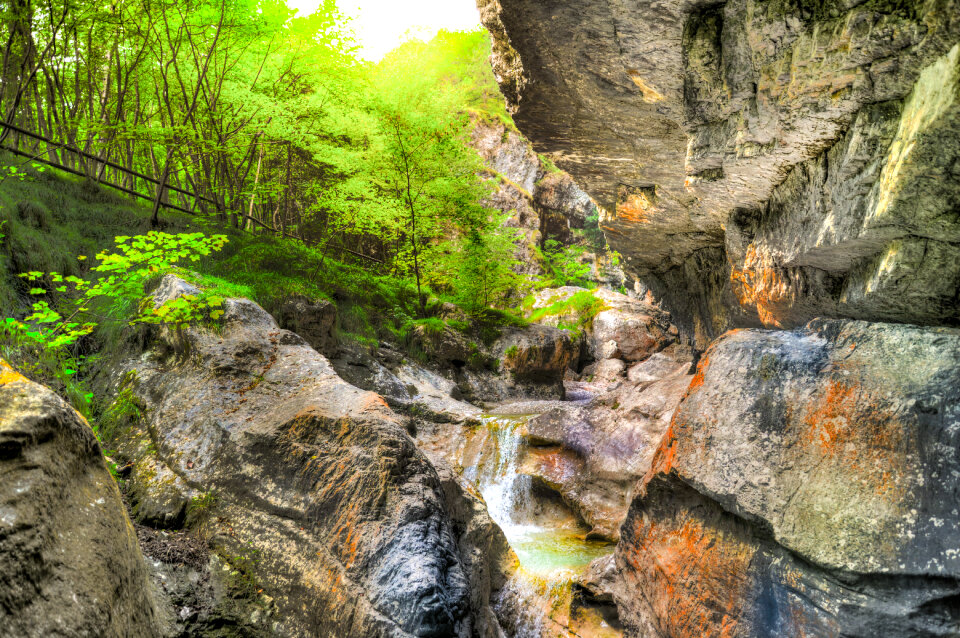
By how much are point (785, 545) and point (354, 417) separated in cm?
348

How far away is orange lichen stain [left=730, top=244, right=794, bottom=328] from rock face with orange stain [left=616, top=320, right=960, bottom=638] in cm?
143

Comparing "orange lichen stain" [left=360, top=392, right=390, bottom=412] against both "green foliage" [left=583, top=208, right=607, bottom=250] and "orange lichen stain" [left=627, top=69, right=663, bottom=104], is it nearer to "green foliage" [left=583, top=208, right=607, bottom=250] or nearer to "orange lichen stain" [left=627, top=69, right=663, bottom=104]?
"orange lichen stain" [left=627, top=69, right=663, bottom=104]

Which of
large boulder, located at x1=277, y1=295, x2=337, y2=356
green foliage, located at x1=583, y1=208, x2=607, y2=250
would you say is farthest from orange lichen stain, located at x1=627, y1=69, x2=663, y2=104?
green foliage, located at x1=583, y1=208, x2=607, y2=250

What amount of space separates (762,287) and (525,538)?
17.0 feet

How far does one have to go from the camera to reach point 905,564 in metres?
2.86

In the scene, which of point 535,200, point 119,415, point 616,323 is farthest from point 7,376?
point 535,200

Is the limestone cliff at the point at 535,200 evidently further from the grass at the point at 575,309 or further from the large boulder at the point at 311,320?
the large boulder at the point at 311,320

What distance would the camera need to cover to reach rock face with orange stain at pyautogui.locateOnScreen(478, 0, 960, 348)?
115 inches

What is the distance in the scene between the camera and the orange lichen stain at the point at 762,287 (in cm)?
546

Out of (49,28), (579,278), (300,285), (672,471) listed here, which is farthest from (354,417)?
(579,278)

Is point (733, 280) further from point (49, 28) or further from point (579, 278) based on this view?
point (579, 278)

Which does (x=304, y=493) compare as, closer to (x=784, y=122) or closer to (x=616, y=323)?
(x=784, y=122)

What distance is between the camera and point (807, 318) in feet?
17.0

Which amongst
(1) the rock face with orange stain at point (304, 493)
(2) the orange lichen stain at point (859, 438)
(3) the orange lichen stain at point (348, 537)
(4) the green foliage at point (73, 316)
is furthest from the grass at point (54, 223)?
(2) the orange lichen stain at point (859, 438)
